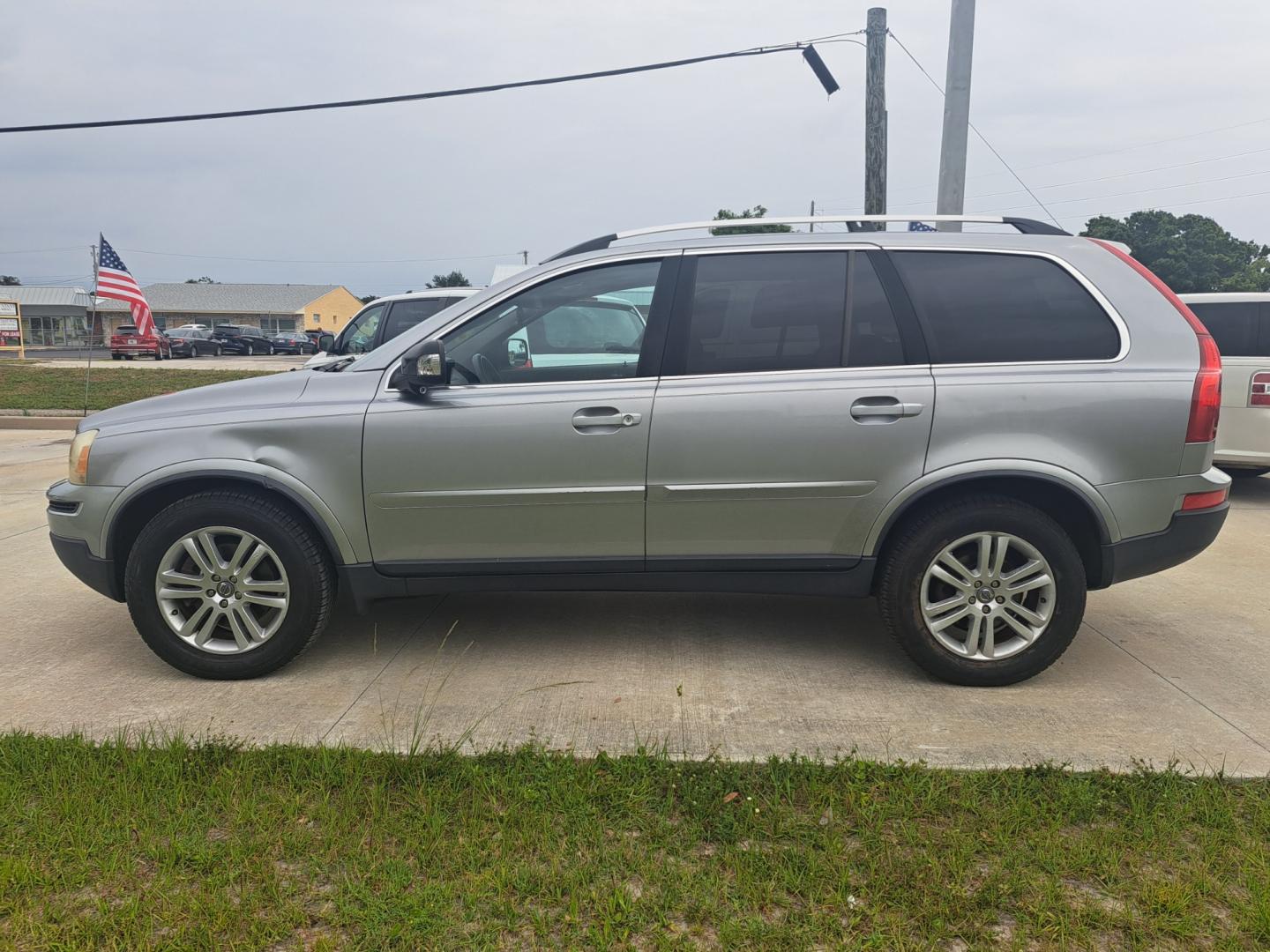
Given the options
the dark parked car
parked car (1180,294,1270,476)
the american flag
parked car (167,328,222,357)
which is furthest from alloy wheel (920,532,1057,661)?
the dark parked car

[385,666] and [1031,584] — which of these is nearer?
[1031,584]

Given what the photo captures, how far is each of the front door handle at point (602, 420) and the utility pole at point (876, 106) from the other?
1169 cm

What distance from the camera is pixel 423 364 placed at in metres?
3.72

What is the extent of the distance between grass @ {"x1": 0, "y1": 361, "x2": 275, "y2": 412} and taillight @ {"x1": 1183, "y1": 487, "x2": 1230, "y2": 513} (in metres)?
13.2

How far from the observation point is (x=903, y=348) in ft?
12.4

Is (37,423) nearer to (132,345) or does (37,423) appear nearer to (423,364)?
(423,364)

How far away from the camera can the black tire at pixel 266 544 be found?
378cm

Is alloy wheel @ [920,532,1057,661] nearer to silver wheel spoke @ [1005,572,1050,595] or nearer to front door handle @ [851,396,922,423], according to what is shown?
silver wheel spoke @ [1005,572,1050,595]

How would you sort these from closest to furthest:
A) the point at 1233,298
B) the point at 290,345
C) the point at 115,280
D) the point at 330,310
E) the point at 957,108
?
the point at 1233,298 < the point at 957,108 < the point at 115,280 < the point at 290,345 < the point at 330,310

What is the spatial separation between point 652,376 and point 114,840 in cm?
240

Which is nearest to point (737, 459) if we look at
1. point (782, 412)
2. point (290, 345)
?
point (782, 412)

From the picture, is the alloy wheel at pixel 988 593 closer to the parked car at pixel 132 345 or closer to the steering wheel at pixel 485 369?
the steering wheel at pixel 485 369

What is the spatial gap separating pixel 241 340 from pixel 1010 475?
4485cm

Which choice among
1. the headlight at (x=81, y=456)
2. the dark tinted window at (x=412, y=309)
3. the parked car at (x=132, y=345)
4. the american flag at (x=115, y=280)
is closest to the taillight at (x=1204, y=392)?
the headlight at (x=81, y=456)
